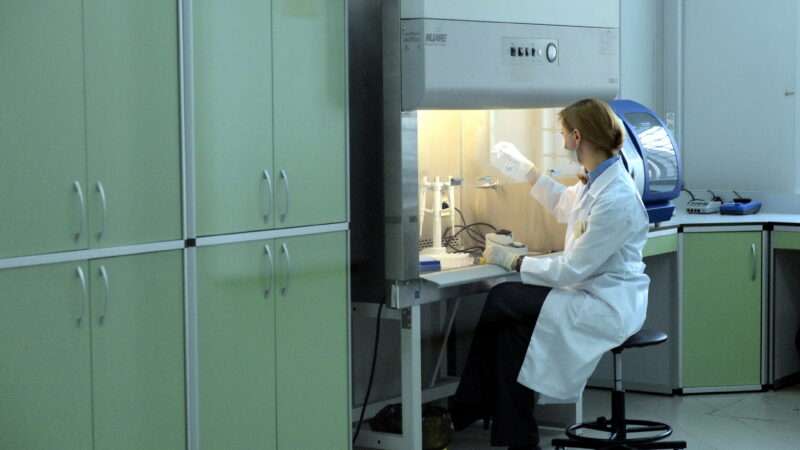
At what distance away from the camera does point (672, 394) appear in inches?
224

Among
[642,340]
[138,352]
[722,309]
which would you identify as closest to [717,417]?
[722,309]

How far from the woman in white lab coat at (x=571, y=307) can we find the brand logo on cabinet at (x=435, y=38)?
1.98 feet

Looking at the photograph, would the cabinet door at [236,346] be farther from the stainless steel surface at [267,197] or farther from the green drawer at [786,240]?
the green drawer at [786,240]

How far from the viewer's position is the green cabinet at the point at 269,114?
11.1 feet

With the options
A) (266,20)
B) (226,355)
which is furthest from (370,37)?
(226,355)

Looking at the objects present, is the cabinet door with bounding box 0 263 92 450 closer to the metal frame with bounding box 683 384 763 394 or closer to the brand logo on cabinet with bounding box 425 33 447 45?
the brand logo on cabinet with bounding box 425 33 447 45

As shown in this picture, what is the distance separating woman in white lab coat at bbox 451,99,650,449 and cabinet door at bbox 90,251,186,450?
136 cm

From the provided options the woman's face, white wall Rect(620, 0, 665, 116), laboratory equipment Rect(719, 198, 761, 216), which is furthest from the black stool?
white wall Rect(620, 0, 665, 116)

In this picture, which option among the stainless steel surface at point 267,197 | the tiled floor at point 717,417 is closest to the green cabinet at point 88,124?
the stainless steel surface at point 267,197

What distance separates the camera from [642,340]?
432 cm

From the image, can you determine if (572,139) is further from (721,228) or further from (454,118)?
(721,228)

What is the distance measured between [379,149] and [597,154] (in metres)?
0.81

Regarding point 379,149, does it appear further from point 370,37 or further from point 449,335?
point 449,335

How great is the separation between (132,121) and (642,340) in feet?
6.99
